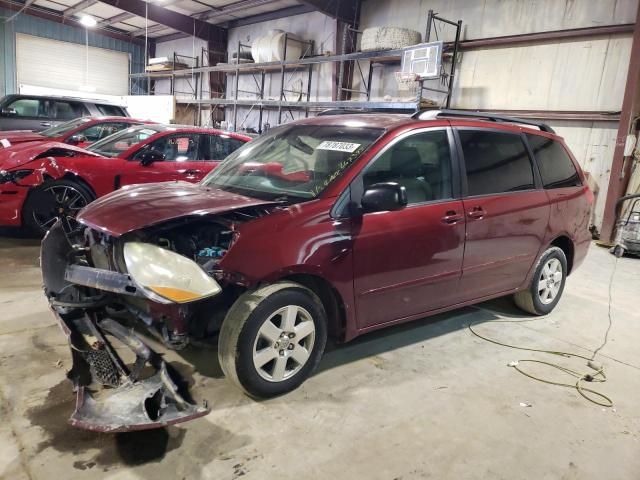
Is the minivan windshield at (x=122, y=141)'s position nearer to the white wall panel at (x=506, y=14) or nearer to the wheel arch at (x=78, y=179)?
the wheel arch at (x=78, y=179)

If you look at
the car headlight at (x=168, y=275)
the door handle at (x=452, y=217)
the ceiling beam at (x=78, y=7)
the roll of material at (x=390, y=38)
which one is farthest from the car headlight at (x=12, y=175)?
the ceiling beam at (x=78, y=7)

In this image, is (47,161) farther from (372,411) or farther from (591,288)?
(591,288)

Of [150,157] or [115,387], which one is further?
[150,157]

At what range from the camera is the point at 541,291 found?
13.0 feet

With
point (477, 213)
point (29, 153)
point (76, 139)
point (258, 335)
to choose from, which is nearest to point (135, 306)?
point (258, 335)

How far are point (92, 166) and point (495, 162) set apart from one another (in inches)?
168

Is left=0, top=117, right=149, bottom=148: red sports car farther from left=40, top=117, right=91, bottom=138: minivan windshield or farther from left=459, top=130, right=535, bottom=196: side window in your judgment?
left=459, top=130, right=535, bottom=196: side window

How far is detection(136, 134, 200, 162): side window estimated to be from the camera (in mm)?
5812

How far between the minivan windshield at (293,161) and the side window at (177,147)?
8.70 feet

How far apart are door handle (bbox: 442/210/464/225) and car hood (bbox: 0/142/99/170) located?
4244 mm

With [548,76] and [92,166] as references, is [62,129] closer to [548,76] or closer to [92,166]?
[92,166]

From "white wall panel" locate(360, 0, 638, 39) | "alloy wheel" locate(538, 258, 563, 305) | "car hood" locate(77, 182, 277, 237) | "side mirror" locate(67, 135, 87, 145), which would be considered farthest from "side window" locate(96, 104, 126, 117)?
"alloy wheel" locate(538, 258, 563, 305)

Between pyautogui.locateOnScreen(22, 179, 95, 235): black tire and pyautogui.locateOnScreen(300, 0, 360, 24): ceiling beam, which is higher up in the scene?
pyautogui.locateOnScreen(300, 0, 360, 24): ceiling beam

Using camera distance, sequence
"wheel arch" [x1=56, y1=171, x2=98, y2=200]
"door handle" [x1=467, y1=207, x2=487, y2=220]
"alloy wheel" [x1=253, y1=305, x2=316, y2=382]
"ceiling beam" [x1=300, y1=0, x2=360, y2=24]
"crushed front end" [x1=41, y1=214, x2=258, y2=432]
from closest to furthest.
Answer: "crushed front end" [x1=41, y1=214, x2=258, y2=432] < "alloy wheel" [x1=253, y1=305, x2=316, y2=382] < "door handle" [x1=467, y1=207, x2=487, y2=220] < "wheel arch" [x1=56, y1=171, x2=98, y2=200] < "ceiling beam" [x1=300, y1=0, x2=360, y2=24]
